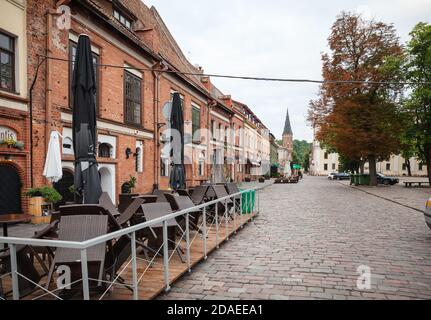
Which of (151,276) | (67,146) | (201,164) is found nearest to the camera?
(151,276)

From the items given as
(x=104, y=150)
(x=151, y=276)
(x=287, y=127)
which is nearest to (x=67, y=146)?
(x=104, y=150)

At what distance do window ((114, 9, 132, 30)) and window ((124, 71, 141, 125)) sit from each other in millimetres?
2922

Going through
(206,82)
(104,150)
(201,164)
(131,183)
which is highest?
(206,82)

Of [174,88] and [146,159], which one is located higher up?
[174,88]

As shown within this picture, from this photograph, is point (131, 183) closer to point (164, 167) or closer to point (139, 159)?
point (139, 159)

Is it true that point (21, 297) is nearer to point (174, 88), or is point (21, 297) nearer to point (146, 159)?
point (146, 159)

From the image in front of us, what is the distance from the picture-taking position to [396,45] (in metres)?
26.8

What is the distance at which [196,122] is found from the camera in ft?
82.4

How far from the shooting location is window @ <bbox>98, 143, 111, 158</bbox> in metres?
13.3

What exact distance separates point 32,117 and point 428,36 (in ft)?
97.7

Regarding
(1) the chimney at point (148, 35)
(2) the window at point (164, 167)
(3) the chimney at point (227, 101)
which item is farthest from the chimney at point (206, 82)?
(2) the window at point (164, 167)

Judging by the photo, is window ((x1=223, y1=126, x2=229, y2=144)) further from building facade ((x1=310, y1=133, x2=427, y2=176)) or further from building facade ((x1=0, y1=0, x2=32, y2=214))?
building facade ((x1=310, y1=133, x2=427, y2=176))

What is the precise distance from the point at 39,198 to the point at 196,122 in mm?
16541
